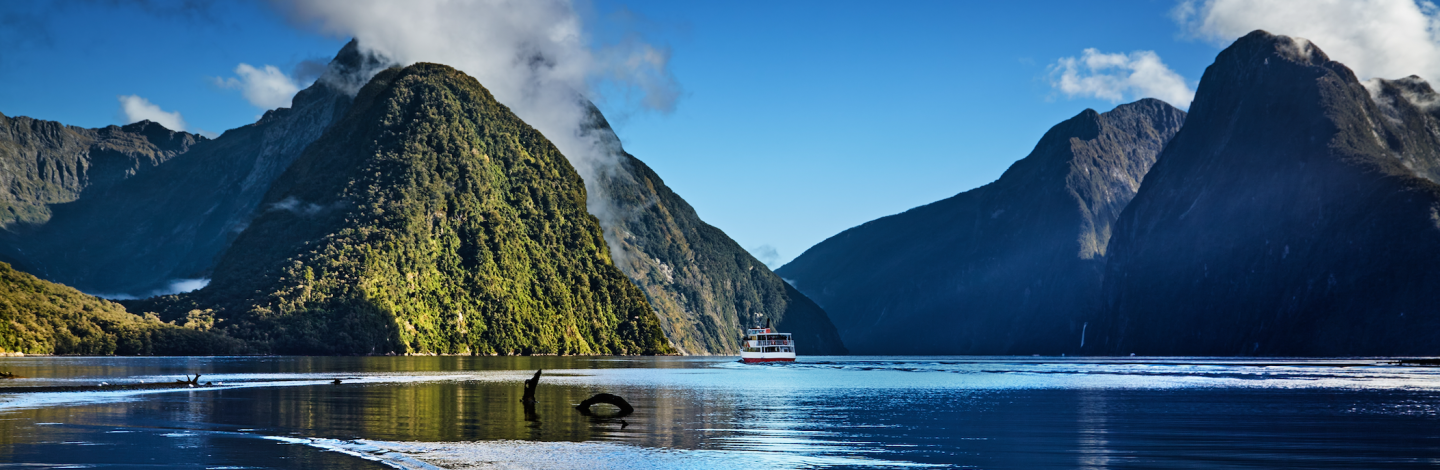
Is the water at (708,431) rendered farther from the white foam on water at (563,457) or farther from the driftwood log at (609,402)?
the driftwood log at (609,402)

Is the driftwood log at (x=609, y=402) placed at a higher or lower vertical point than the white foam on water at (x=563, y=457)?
higher

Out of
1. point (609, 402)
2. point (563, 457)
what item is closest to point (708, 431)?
point (609, 402)

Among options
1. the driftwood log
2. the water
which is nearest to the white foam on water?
the water

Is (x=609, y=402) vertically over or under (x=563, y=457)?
over

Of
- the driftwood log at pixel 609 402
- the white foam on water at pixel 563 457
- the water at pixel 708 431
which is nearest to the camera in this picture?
the white foam on water at pixel 563 457

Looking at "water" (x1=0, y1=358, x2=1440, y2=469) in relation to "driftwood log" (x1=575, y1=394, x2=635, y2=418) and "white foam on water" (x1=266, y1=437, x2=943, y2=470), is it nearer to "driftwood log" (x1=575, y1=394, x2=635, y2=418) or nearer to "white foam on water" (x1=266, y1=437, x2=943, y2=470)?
"white foam on water" (x1=266, y1=437, x2=943, y2=470)

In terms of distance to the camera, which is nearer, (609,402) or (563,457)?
(563,457)

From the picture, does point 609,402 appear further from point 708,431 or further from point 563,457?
point 563,457

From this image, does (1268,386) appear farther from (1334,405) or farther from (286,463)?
(286,463)

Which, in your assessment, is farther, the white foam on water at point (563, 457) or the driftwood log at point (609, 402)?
the driftwood log at point (609, 402)

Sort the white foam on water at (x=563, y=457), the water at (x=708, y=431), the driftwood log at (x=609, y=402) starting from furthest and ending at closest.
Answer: the driftwood log at (x=609, y=402) → the water at (x=708, y=431) → the white foam on water at (x=563, y=457)

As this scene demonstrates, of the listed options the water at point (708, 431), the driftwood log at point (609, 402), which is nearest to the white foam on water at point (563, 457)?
the water at point (708, 431)

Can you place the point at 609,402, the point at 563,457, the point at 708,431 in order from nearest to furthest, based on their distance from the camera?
the point at 563,457 < the point at 708,431 < the point at 609,402

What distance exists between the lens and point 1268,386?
319 feet
